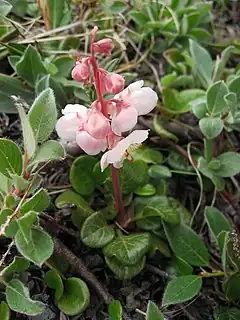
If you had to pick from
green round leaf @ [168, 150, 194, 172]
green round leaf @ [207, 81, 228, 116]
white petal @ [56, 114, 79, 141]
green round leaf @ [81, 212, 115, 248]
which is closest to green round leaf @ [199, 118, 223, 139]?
green round leaf @ [207, 81, 228, 116]

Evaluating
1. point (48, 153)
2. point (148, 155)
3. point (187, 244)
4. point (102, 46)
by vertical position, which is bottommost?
point (187, 244)

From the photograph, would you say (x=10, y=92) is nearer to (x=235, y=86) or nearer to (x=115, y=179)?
(x=115, y=179)

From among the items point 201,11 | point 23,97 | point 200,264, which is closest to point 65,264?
point 200,264

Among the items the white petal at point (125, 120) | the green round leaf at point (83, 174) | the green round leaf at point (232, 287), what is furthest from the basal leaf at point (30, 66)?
the green round leaf at point (232, 287)

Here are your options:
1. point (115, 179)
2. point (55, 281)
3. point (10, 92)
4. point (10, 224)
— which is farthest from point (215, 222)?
point (10, 92)

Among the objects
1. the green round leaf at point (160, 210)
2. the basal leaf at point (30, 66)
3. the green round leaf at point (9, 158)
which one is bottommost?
the green round leaf at point (160, 210)

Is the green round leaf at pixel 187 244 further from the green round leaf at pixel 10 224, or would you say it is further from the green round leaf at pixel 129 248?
the green round leaf at pixel 10 224
